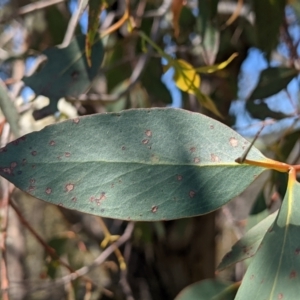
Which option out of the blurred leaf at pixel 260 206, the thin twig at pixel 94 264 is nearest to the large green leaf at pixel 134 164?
the blurred leaf at pixel 260 206

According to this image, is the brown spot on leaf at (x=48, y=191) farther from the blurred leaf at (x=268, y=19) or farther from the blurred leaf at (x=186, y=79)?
the blurred leaf at (x=268, y=19)

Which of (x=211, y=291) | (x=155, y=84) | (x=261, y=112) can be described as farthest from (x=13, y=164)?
(x=155, y=84)

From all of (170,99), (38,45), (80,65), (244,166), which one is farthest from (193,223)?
(244,166)

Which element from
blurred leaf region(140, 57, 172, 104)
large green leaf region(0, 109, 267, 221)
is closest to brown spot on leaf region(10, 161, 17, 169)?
large green leaf region(0, 109, 267, 221)

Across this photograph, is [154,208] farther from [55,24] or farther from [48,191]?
[55,24]

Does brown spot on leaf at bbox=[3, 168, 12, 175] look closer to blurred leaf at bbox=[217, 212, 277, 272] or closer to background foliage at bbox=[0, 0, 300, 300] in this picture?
background foliage at bbox=[0, 0, 300, 300]
